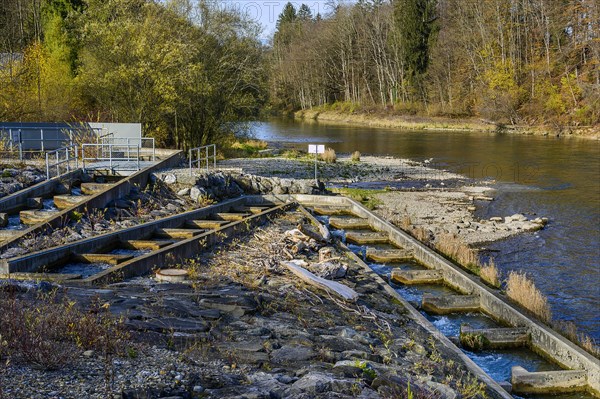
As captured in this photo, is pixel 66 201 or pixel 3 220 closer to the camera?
pixel 3 220

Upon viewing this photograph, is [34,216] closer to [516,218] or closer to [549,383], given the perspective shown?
[549,383]

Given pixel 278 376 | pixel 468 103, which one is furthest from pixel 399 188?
pixel 468 103

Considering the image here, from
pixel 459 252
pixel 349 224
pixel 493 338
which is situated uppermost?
pixel 349 224

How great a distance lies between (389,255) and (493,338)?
19.0 ft

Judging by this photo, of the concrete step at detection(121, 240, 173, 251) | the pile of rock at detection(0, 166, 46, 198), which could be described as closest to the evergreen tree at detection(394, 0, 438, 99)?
the pile of rock at detection(0, 166, 46, 198)

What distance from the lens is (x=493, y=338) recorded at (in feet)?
36.1

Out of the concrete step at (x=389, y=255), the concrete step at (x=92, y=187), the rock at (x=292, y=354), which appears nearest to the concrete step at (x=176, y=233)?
the concrete step at (x=92, y=187)

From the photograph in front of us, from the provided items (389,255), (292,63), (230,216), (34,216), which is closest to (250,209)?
(230,216)

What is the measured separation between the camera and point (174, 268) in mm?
12680

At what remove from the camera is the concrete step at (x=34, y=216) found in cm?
1520

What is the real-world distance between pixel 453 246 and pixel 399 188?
40.9 ft

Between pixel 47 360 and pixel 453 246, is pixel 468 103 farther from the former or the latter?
pixel 47 360

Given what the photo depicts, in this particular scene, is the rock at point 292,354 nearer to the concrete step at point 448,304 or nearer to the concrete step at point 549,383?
the concrete step at point 549,383

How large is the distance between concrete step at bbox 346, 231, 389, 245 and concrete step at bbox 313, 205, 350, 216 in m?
3.95
